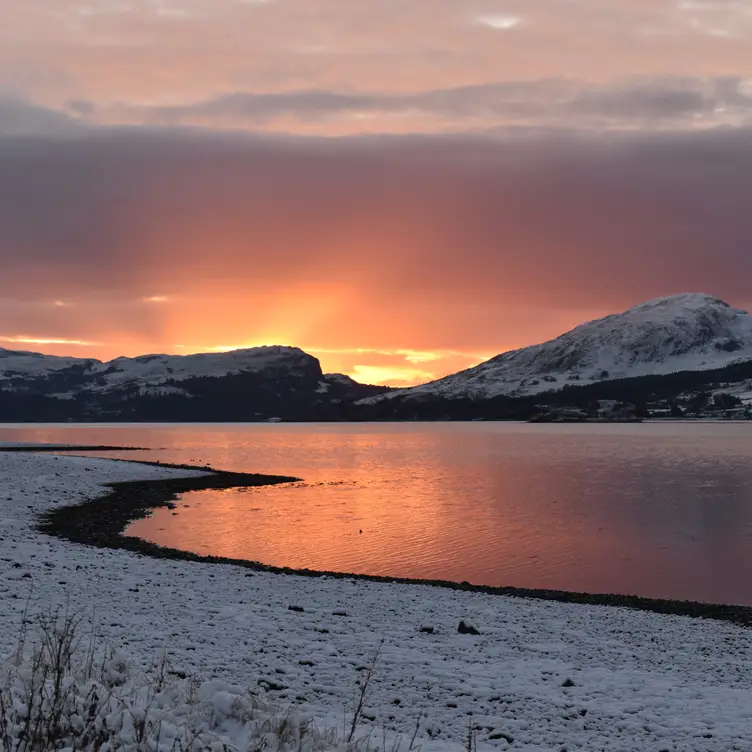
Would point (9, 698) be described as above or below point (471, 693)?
above

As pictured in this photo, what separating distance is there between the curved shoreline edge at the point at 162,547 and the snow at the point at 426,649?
1.62 metres

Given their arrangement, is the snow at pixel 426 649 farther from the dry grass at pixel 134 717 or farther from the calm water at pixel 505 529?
the calm water at pixel 505 529

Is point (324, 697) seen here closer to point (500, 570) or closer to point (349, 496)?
point (500, 570)

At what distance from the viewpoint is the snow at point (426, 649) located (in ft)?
49.3

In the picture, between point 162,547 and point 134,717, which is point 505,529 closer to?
point 162,547

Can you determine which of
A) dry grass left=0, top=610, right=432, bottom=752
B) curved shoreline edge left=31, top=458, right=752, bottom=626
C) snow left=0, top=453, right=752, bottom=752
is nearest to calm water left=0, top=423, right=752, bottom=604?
curved shoreline edge left=31, top=458, right=752, bottom=626

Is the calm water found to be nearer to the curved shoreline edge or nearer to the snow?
the curved shoreline edge

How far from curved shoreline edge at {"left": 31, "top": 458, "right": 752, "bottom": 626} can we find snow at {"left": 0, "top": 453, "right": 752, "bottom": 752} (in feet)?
5.31

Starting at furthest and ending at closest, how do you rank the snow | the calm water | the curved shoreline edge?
1. the calm water
2. the curved shoreline edge
3. the snow

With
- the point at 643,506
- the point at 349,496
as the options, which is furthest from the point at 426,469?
the point at 643,506

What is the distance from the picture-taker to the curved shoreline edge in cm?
2820

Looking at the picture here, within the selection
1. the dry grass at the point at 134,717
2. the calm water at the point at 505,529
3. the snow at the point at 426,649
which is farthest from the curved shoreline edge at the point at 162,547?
the dry grass at the point at 134,717

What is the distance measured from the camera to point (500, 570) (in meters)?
36.6

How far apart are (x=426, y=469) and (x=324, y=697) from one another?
9851 cm
